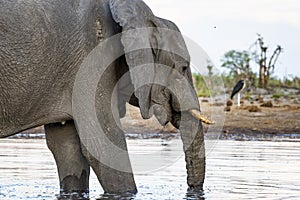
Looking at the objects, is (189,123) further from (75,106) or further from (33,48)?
(33,48)

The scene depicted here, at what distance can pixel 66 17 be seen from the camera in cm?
758

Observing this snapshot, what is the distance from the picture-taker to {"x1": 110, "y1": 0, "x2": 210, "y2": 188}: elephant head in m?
7.63

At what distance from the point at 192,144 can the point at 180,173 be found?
2.08 metres

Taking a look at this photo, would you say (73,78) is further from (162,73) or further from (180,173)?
(180,173)

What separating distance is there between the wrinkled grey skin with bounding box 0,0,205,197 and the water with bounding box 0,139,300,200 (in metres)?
0.40

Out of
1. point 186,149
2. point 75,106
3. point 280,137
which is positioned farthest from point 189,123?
point 280,137

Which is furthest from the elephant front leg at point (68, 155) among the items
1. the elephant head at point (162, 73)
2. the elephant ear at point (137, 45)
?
the elephant ear at point (137, 45)

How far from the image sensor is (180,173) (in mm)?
10172

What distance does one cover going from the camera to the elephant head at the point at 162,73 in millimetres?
7633

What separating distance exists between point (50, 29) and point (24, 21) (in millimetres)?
254

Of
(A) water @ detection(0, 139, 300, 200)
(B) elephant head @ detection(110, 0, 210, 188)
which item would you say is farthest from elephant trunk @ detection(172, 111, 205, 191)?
(A) water @ detection(0, 139, 300, 200)

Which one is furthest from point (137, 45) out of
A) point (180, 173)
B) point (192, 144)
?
point (180, 173)

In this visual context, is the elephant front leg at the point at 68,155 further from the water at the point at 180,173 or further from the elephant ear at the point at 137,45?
the elephant ear at the point at 137,45

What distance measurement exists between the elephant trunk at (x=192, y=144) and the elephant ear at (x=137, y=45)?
0.45 metres
